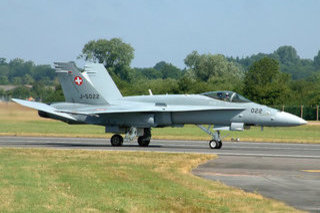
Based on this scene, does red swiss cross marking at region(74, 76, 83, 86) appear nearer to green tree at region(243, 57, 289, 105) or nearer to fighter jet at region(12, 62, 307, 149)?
fighter jet at region(12, 62, 307, 149)

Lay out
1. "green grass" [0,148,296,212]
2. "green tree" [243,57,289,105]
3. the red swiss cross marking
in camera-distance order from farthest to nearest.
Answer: "green tree" [243,57,289,105], the red swiss cross marking, "green grass" [0,148,296,212]

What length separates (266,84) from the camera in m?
69.7

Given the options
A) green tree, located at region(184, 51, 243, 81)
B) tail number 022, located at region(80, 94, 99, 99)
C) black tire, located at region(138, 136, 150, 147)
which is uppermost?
green tree, located at region(184, 51, 243, 81)

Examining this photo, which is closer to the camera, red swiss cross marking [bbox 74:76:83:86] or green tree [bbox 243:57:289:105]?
red swiss cross marking [bbox 74:76:83:86]

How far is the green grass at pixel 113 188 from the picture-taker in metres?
10.9

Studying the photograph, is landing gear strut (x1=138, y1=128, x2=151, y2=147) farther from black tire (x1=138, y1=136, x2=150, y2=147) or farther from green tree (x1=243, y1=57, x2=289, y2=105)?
green tree (x1=243, y1=57, x2=289, y2=105)

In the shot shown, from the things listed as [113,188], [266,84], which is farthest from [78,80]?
[266,84]

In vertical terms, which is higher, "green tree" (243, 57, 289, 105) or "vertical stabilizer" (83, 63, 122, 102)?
"green tree" (243, 57, 289, 105)

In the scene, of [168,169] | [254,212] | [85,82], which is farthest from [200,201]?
[85,82]

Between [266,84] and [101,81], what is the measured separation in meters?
42.3

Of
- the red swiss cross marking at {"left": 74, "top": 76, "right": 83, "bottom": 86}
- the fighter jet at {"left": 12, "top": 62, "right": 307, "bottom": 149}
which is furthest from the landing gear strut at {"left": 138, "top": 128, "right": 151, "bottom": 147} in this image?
the red swiss cross marking at {"left": 74, "top": 76, "right": 83, "bottom": 86}

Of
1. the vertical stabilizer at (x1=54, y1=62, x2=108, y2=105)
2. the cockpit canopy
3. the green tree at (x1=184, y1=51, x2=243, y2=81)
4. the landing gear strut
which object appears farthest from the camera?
the green tree at (x1=184, y1=51, x2=243, y2=81)

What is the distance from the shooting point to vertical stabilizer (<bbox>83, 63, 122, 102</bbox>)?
29.9 m

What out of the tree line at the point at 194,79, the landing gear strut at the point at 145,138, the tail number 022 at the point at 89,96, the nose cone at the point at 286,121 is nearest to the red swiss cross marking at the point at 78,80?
the tail number 022 at the point at 89,96
